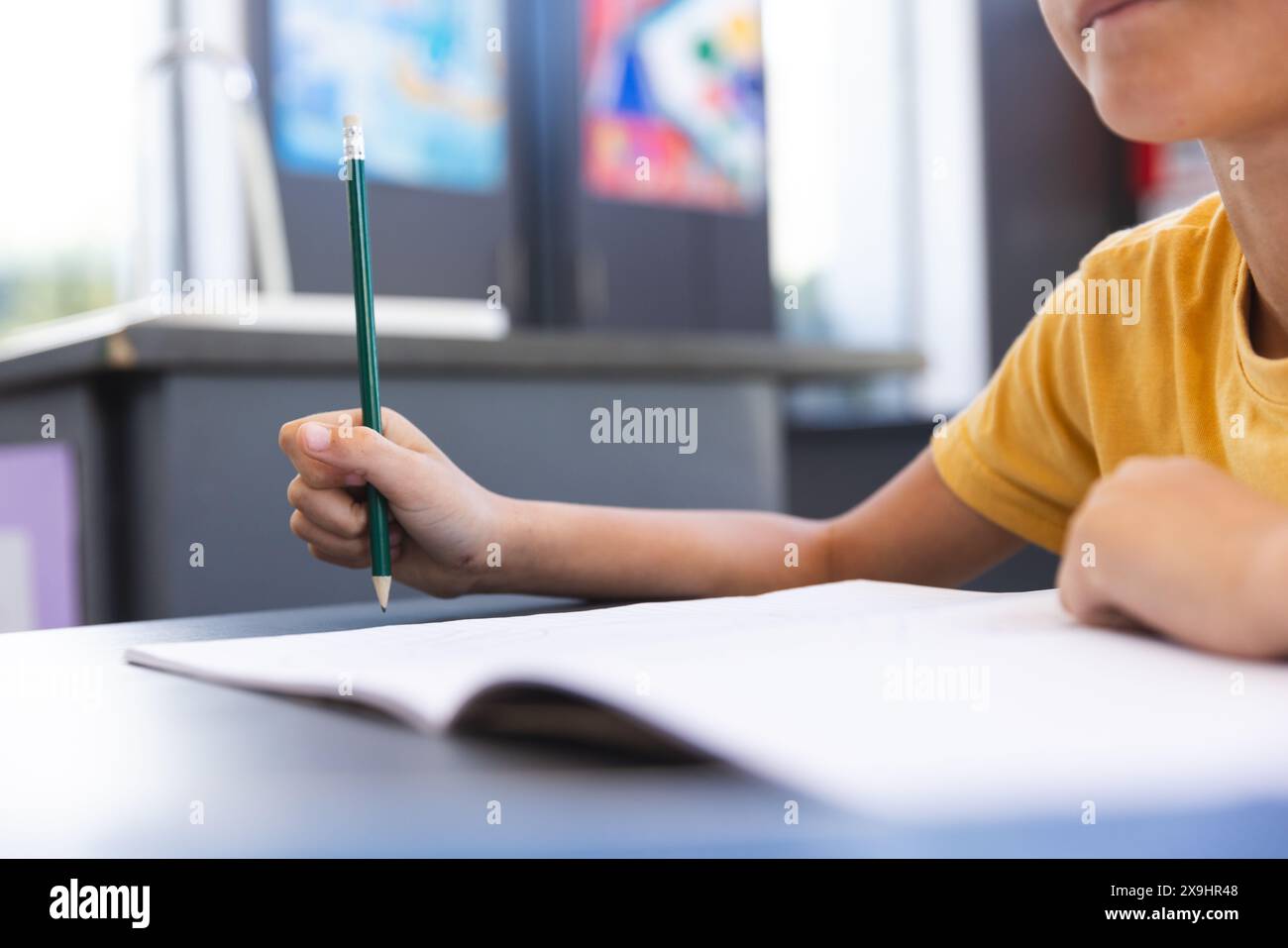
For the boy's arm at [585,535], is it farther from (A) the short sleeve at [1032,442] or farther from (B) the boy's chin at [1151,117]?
(B) the boy's chin at [1151,117]

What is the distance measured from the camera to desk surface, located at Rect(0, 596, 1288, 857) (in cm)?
26

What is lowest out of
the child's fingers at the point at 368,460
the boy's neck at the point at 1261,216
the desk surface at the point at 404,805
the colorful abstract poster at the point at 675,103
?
the desk surface at the point at 404,805

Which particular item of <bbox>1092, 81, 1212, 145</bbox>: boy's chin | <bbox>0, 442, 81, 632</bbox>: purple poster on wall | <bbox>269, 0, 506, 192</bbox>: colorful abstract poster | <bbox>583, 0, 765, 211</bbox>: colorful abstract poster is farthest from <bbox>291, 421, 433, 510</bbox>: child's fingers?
<bbox>583, 0, 765, 211</bbox>: colorful abstract poster

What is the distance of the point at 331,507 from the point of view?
2.21 ft

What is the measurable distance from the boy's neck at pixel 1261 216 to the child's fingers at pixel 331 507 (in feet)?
1.58

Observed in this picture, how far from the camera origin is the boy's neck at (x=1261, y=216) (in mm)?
704

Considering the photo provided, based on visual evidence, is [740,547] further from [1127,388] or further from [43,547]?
[43,547]

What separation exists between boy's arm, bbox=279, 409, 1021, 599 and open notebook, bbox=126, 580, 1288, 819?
176mm

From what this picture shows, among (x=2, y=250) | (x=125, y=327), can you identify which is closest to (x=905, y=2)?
(x=2, y=250)

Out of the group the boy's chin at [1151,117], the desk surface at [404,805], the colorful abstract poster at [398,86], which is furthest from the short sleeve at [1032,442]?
the colorful abstract poster at [398,86]

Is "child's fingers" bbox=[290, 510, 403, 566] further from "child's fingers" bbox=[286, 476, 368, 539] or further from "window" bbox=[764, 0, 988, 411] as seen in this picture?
"window" bbox=[764, 0, 988, 411]

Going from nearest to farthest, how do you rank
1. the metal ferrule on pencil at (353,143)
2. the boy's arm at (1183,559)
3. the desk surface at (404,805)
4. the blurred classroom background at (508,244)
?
the desk surface at (404,805)
the boy's arm at (1183,559)
the metal ferrule on pencil at (353,143)
the blurred classroom background at (508,244)

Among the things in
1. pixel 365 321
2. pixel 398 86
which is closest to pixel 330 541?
pixel 365 321
